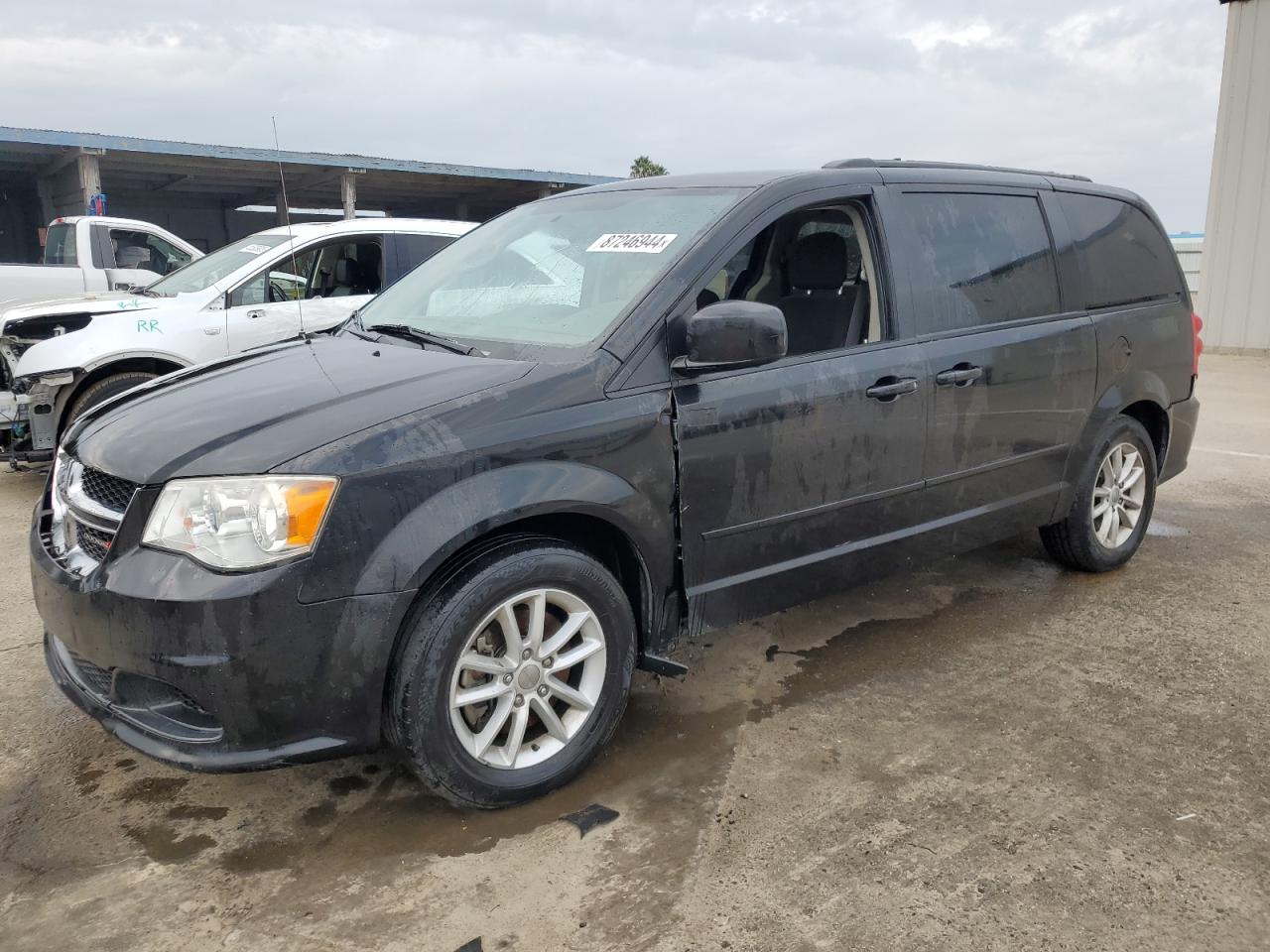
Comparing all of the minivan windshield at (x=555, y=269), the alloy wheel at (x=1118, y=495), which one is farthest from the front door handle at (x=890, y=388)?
the alloy wheel at (x=1118, y=495)

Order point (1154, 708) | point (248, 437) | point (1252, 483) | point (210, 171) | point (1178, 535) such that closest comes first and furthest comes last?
point (248, 437), point (1154, 708), point (1178, 535), point (1252, 483), point (210, 171)

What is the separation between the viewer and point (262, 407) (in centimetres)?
265

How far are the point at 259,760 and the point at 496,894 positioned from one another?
658 mm

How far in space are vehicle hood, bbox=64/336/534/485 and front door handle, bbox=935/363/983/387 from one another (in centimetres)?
161

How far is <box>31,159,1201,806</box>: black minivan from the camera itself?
2352 millimetres

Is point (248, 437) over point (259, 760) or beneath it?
over

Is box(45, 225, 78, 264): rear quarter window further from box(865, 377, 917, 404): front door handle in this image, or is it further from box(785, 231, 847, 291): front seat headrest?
box(865, 377, 917, 404): front door handle

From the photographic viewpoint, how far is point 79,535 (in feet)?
8.71

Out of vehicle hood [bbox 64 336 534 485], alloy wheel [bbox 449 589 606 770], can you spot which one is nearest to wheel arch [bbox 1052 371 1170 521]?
alloy wheel [bbox 449 589 606 770]

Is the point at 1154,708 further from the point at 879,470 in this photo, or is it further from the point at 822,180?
the point at 822,180

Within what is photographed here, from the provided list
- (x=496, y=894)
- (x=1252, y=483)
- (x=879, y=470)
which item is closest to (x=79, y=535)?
(x=496, y=894)

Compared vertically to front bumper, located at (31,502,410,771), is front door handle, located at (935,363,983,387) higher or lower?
higher

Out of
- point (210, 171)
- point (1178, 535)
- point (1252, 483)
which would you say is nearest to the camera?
point (1178, 535)

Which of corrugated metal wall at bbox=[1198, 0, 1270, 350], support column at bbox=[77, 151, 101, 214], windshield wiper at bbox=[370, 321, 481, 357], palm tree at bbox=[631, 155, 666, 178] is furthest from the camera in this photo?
palm tree at bbox=[631, 155, 666, 178]
